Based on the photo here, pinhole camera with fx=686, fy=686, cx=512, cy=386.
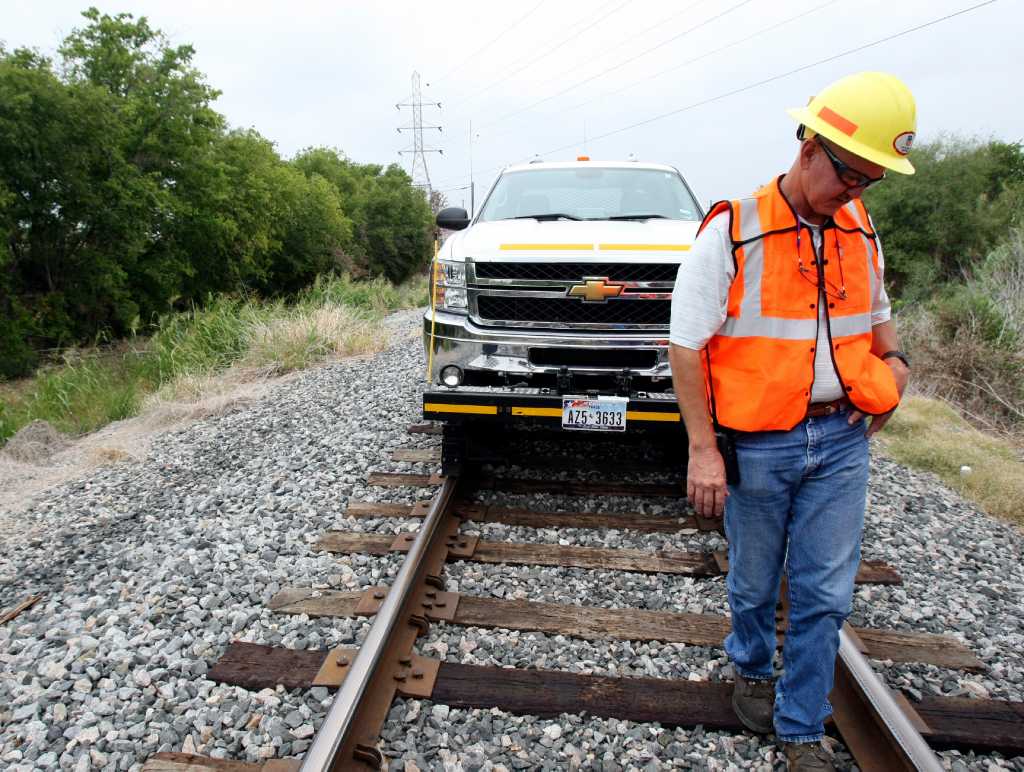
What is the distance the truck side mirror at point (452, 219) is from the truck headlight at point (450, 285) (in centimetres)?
76

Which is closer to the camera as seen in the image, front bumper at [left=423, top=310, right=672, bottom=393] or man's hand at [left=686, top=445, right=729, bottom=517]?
man's hand at [left=686, top=445, right=729, bottom=517]

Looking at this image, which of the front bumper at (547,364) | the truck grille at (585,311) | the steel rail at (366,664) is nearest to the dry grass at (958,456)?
the front bumper at (547,364)

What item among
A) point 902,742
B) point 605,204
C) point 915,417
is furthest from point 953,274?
point 902,742

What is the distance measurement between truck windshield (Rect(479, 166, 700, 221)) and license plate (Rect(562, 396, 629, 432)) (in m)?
1.69

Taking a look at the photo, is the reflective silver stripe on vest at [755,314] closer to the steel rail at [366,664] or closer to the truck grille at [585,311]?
the steel rail at [366,664]

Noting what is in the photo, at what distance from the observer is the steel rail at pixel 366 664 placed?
2225 mm

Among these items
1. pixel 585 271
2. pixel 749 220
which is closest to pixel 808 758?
pixel 749 220

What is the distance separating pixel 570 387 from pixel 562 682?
1790 millimetres

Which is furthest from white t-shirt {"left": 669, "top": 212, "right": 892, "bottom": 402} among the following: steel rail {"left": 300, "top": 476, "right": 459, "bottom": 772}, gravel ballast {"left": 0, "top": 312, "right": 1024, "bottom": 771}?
steel rail {"left": 300, "top": 476, "right": 459, "bottom": 772}

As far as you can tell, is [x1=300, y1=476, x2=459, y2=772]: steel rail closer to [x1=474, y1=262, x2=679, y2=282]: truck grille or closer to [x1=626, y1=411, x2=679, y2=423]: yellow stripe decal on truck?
[x1=626, y1=411, x2=679, y2=423]: yellow stripe decal on truck

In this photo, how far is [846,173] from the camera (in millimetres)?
1935

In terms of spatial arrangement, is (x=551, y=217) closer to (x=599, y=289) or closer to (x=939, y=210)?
(x=599, y=289)

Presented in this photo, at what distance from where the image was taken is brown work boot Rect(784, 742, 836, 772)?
2244mm

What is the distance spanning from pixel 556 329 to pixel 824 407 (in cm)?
221
